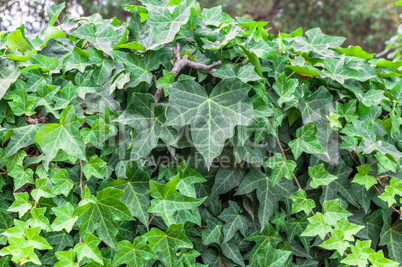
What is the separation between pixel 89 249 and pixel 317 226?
0.76 meters

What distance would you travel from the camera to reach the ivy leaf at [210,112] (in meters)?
1.00

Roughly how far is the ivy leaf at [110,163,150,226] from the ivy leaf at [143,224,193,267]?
6cm

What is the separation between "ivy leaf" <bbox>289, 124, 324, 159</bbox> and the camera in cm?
112

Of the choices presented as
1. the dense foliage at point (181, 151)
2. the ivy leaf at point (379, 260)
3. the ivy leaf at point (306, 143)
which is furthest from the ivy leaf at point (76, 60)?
the ivy leaf at point (379, 260)

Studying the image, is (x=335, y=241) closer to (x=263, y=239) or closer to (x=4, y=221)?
(x=263, y=239)

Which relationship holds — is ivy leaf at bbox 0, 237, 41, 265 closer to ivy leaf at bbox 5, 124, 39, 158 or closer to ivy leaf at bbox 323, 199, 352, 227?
ivy leaf at bbox 5, 124, 39, 158

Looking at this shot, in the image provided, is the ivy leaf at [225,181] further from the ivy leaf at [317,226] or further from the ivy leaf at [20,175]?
the ivy leaf at [20,175]

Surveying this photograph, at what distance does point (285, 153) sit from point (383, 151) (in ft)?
1.18

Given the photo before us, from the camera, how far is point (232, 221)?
3.85ft

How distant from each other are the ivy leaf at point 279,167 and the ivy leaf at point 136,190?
0.44m

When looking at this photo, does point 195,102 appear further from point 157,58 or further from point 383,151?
point 383,151

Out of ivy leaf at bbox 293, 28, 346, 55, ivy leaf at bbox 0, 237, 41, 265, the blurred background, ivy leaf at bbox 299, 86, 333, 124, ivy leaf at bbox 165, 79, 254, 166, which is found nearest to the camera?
ivy leaf at bbox 0, 237, 41, 265

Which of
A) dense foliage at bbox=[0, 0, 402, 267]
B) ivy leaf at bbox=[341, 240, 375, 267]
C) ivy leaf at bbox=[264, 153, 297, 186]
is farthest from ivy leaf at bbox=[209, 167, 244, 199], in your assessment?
ivy leaf at bbox=[341, 240, 375, 267]

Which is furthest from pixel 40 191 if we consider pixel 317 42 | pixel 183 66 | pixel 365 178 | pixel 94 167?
pixel 317 42
